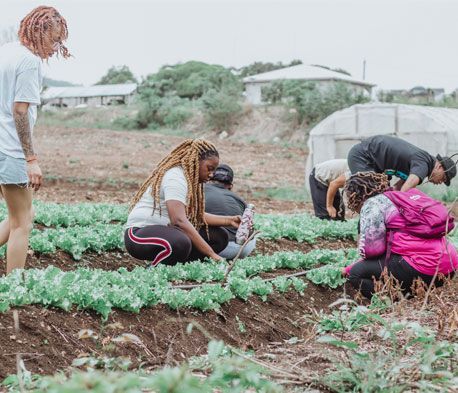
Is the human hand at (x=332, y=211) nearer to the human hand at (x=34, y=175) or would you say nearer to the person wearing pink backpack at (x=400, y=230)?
the person wearing pink backpack at (x=400, y=230)

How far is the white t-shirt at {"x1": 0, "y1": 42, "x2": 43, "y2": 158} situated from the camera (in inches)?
192

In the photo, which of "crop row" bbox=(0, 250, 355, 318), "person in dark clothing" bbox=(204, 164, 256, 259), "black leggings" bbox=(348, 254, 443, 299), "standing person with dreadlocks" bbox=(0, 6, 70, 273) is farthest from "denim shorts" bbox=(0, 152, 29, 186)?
A: "black leggings" bbox=(348, 254, 443, 299)

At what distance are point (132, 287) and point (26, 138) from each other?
1254mm

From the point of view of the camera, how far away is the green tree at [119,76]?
207 ft

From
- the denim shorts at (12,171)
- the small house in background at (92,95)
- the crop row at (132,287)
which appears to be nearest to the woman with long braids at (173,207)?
the crop row at (132,287)

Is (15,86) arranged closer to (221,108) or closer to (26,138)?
(26,138)

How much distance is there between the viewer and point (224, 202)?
686cm

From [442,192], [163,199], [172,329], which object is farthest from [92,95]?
[172,329]

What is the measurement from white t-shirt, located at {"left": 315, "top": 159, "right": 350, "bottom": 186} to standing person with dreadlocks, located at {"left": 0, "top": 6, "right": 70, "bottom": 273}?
5.41 metres

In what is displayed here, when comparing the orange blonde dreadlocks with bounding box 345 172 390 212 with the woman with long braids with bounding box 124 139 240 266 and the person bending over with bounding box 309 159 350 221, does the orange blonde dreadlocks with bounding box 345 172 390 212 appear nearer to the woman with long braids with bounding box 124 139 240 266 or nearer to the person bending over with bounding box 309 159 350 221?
the woman with long braids with bounding box 124 139 240 266

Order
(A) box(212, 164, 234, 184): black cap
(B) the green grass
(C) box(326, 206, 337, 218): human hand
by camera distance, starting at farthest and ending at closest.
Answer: (B) the green grass
(C) box(326, 206, 337, 218): human hand
(A) box(212, 164, 234, 184): black cap

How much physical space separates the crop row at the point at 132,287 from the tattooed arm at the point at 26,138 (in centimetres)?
61

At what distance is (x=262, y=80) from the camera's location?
141 ft

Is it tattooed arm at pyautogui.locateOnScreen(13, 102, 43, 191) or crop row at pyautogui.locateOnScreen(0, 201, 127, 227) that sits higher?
tattooed arm at pyautogui.locateOnScreen(13, 102, 43, 191)
